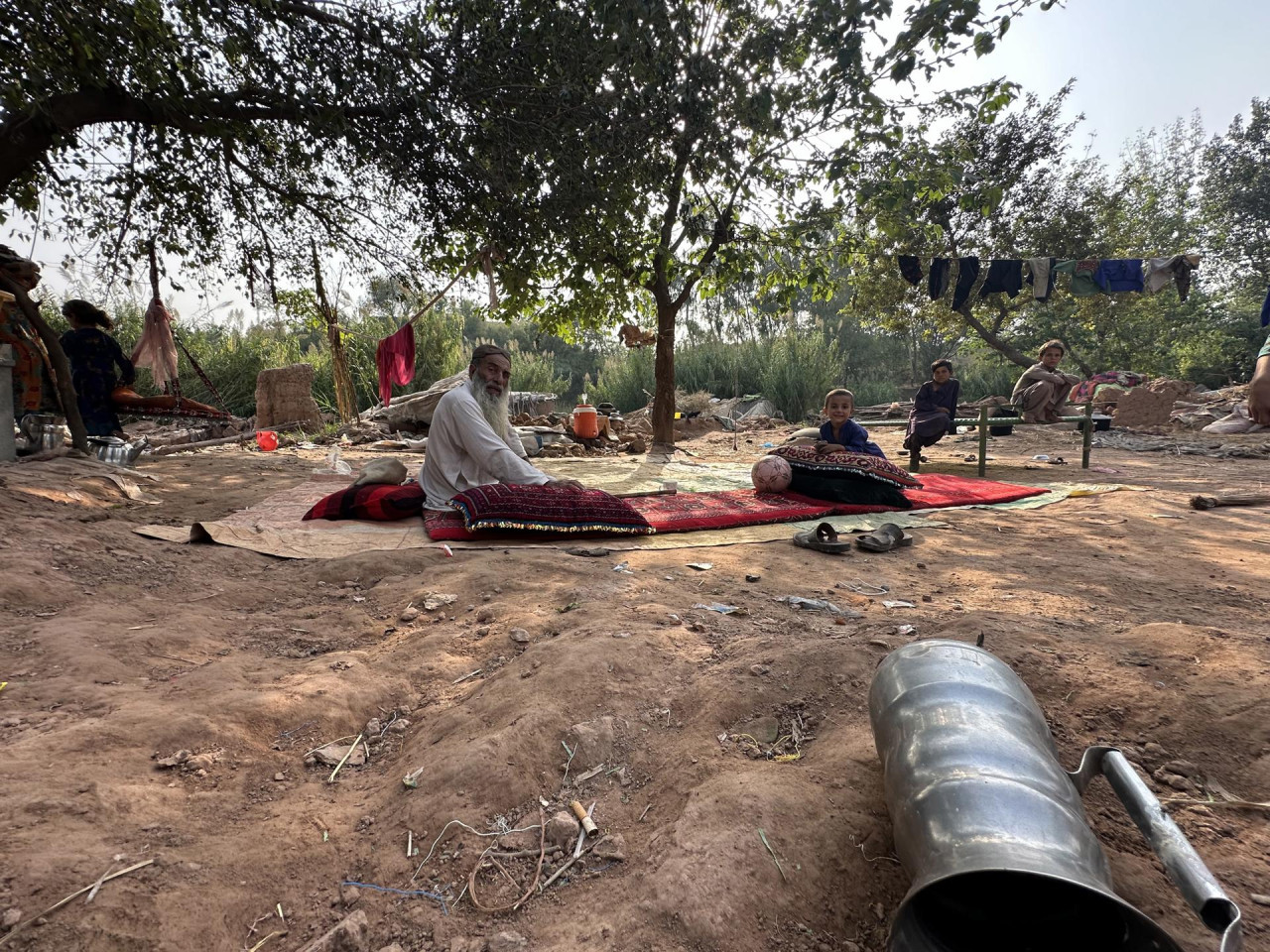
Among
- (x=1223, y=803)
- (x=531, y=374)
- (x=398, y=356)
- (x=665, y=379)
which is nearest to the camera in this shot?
(x=1223, y=803)

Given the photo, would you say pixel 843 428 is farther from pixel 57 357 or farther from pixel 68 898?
pixel 57 357

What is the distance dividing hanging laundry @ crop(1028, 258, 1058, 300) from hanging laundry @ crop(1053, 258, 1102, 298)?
16cm

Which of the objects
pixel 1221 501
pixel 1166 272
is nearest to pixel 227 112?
pixel 1221 501

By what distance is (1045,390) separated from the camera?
819 centimetres

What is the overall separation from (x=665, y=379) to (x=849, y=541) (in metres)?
6.62

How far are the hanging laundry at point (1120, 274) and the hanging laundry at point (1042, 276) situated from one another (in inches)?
35.3

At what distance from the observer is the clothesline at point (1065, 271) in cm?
1198

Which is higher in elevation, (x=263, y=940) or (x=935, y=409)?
(x=935, y=409)

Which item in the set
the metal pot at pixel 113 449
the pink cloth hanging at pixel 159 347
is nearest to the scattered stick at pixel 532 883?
the metal pot at pixel 113 449

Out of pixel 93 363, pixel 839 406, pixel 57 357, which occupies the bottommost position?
pixel 839 406

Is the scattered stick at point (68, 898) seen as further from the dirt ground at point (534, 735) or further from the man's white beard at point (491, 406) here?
the man's white beard at point (491, 406)

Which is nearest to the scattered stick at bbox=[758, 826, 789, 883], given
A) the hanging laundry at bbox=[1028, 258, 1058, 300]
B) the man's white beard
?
the man's white beard

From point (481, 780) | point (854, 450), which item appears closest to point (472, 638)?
point (481, 780)

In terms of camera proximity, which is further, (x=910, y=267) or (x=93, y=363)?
(x=910, y=267)
